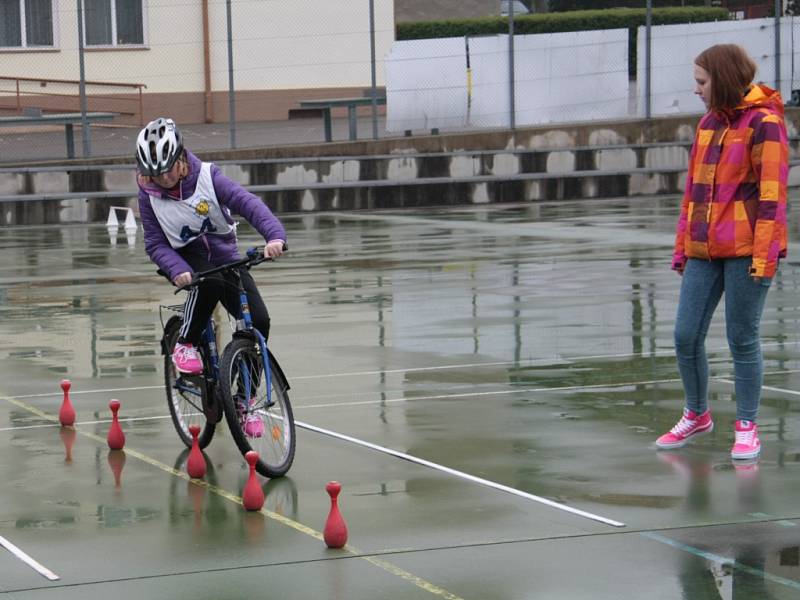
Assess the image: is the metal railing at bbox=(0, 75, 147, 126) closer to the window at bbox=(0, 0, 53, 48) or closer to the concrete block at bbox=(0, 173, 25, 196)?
the window at bbox=(0, 0, 53, 48)

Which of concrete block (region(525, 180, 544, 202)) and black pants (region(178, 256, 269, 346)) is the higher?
black pants (region(178, 256, 269, 346))

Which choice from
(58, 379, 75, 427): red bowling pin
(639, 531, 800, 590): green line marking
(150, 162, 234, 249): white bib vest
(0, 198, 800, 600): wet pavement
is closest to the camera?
(639, 531, 800, 590): green line marking

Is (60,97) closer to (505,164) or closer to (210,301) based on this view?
(505,164)

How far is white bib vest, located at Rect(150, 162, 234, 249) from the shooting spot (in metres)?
8.35

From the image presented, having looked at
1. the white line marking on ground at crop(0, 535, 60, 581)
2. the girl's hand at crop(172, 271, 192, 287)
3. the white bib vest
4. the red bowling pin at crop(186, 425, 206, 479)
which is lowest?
the white line marking on ground at crop(0, 535, 60, 581)

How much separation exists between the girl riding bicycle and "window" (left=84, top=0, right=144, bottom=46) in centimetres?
2713

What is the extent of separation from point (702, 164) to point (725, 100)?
33 centimetres

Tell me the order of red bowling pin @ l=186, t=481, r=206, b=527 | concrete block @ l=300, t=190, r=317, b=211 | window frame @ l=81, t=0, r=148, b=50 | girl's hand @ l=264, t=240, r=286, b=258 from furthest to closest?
window frame @ l=81, t=0, r=148, b=50
concrete block @ l=300, t=190, r=317, b=211
girl's hand @ l=264, t=240, r=286, b=258
red bowling pin @ l=186, t=481, r=206, b=527

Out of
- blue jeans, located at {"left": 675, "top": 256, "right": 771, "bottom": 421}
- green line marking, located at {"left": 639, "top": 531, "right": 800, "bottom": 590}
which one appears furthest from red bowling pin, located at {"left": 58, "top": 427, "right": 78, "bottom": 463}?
green line marking, located at {"left": 639, "top": 531, "right": 800, "bottom": 590}

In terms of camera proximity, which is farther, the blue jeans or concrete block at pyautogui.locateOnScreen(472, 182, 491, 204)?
concrete block at pyautogui.locateOnScreen(472, 182, 491, 204)

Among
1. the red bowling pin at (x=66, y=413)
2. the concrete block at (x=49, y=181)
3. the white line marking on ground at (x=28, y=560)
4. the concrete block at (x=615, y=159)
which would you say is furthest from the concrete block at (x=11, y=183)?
the white line marking on ground at (x=28, y=560)

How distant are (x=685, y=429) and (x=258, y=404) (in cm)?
212

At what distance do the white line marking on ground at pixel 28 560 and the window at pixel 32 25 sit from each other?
28.5 m

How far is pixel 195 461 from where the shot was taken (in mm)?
8039
